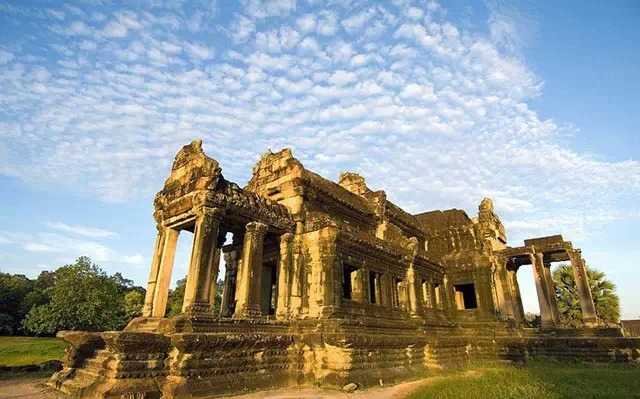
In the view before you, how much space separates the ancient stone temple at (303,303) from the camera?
8648 mm

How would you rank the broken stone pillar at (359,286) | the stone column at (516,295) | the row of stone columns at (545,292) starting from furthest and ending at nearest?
the stone column at (516,295)
the row of stone columns at (545,292)
the broken stone pillar at (359,286)

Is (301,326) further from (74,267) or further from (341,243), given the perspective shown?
(74,267)

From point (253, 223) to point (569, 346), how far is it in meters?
15.1

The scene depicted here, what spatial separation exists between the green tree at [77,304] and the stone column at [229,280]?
→ 1966 centimetres

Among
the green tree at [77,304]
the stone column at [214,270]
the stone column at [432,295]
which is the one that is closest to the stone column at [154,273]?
the stone column at [214,270]

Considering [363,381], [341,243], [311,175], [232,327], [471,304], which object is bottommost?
[363,381]

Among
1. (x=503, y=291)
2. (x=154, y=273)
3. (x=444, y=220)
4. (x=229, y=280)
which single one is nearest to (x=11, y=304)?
(x=229, y=280)

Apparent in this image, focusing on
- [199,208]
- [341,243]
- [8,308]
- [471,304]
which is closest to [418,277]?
[341,243]

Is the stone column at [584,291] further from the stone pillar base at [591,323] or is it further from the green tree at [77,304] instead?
the green tree at [77,304]

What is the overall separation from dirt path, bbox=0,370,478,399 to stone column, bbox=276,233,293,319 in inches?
107

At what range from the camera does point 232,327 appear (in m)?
9.88

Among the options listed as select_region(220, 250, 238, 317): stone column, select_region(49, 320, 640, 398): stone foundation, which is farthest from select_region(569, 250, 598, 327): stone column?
select_region(220, 250, 238, 317): stone column

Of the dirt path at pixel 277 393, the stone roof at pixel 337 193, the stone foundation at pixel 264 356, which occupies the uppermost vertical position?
the stone roof at pixel 337 193

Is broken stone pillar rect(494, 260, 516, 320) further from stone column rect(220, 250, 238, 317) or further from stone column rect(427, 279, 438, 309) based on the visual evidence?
stone column rect(220, 250, 238, 317)
